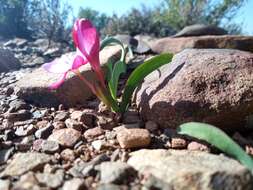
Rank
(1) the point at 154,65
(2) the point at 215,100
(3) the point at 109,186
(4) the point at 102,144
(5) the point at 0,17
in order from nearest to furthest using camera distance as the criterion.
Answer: (3) the point at 109,186 → (4) the point at 102,144 → (2) the point at 215,100 → (1) the point at 154,65 → (5) the point at 0,17

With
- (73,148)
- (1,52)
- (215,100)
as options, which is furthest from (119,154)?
(1,52)

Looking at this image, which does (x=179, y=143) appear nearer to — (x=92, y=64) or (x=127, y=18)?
(x=92, y=64)

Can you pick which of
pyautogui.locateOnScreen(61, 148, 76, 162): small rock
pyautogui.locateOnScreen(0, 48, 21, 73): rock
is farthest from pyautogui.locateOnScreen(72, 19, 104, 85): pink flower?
pyautogui.locateOnScreen(0, 48, 21, 73): rock

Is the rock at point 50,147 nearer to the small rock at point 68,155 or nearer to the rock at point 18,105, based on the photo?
the small rock at point 68,155

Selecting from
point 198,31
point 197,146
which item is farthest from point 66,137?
point 198,31

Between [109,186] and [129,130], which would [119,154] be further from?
[109,186]

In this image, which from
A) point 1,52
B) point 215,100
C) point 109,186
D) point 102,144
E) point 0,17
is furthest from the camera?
point 0,17

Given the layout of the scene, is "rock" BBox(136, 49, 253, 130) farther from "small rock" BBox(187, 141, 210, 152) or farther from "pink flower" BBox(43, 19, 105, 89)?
"pink flower" BBox(43, 19, 105, 89)

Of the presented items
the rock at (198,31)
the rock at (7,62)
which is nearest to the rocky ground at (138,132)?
the rock at (7,62)
